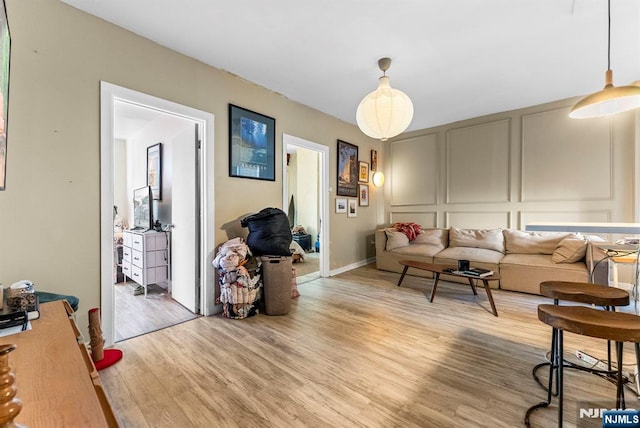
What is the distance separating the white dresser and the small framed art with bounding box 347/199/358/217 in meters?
3.02

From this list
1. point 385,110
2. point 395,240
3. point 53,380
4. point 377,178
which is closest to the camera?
point 53,380

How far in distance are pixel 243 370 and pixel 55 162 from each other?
2118mm

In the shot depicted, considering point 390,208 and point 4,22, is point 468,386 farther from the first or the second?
point 390,208

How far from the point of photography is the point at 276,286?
9.31ft

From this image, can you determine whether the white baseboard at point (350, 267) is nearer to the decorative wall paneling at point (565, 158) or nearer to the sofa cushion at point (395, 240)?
the sofa cushion at point (395, 240)

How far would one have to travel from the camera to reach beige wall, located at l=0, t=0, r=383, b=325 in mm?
1821

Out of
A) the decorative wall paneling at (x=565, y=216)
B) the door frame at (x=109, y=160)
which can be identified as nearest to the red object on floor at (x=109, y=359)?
the door frame at (x=109, y=160)

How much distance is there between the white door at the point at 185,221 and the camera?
9.66ft

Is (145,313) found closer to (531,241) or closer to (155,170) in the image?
(155,170)

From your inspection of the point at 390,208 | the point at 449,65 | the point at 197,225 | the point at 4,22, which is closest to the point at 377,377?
the point at 197,225

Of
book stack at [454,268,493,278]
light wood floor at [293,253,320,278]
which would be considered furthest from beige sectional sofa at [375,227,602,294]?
light wood floor at [293,253,320,278]

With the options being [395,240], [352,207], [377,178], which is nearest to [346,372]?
[395,240]

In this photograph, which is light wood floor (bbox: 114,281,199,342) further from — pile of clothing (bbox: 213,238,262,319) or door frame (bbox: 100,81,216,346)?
pile of clothing (bbox: 213,238,262,319)

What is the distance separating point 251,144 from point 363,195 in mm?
2758
